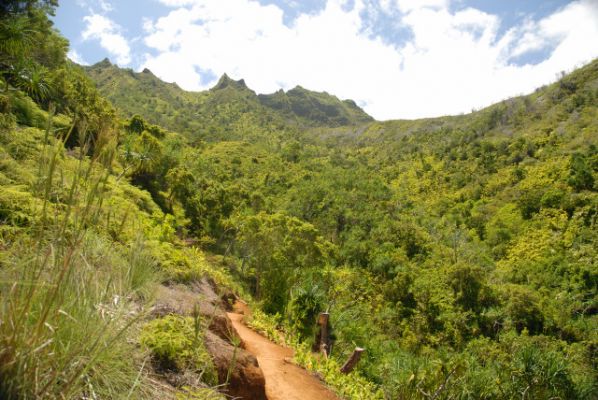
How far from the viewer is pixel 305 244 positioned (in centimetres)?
1612

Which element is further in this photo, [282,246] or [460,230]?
[460,230]

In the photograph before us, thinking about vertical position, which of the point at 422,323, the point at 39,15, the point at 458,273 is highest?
the point at 39,15

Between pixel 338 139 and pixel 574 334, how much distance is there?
227 feet

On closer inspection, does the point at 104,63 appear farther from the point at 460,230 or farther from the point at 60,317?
the point at 60,317

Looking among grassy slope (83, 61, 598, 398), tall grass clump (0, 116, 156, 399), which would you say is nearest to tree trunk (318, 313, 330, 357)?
grassy slope (83, 61, 598, 398)

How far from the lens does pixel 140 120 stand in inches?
1080

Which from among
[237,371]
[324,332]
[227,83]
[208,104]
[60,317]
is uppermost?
[227,83]

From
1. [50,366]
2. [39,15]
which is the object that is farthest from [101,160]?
[39,15]

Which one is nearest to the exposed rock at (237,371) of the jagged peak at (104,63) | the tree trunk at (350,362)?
the tree trunk at (350,362)

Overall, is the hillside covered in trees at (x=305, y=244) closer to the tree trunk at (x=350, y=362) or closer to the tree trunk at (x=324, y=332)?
the tree trunk at (x=350, y=362)

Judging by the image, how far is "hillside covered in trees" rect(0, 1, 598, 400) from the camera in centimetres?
162

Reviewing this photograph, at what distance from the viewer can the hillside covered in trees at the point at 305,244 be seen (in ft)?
5.32

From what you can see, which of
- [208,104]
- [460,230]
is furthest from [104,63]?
[460,230]

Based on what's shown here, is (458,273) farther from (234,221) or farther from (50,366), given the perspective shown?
(50,366)
